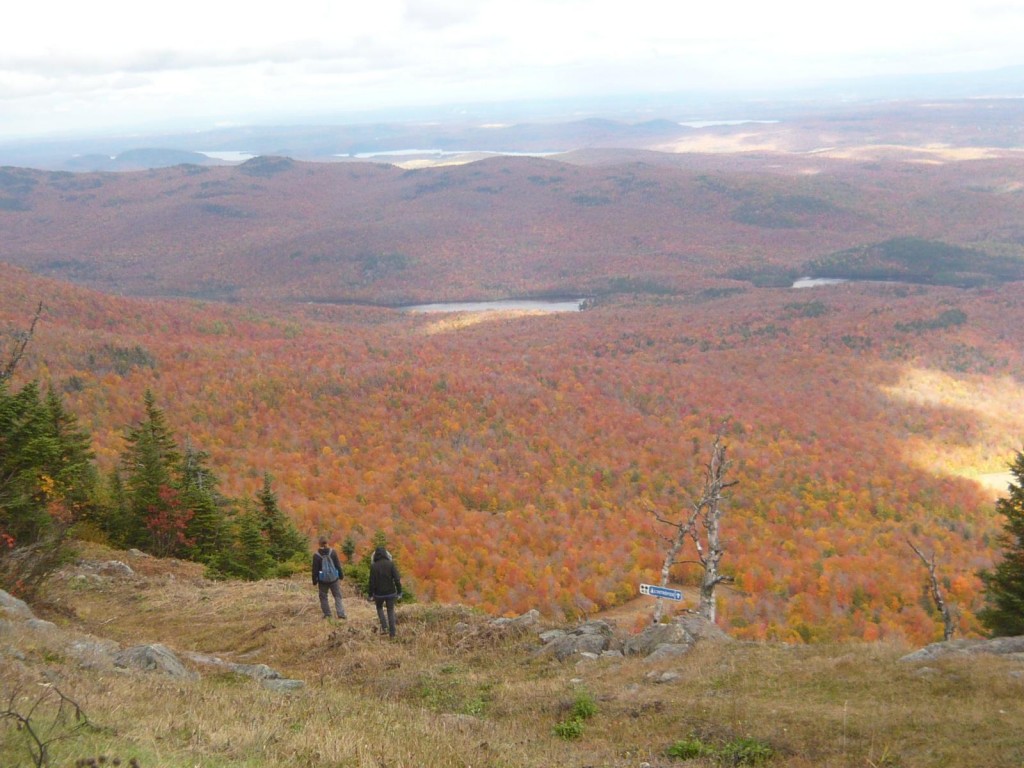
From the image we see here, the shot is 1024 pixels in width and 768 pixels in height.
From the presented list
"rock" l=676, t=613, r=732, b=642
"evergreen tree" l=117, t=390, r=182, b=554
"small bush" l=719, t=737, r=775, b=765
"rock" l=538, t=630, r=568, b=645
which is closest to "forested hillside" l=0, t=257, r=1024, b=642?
"evergreen tree" l=117, t=390, r=182, b=554

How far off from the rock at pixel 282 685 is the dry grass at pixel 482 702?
196 mm

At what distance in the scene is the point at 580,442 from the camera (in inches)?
1896

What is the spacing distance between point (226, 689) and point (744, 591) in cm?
2706

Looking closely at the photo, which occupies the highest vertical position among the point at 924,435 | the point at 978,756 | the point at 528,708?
the point at 978,756

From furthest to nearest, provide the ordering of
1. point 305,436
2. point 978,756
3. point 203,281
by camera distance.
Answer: point 203,281
point 305,436
point 978,756

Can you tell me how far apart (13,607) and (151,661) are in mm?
2661

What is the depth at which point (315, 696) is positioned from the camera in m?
9.42

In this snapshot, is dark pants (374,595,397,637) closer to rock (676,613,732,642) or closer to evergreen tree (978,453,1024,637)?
rock (676,613,732,642)

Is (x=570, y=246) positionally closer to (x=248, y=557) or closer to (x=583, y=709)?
(x=248, y=557)

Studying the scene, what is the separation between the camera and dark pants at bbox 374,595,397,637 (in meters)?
13.0

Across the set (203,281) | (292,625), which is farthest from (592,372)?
(203,281)

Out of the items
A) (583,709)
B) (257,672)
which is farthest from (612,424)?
(583,709)

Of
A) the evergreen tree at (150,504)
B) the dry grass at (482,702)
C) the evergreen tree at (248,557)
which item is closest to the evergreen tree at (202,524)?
the evergreen tree at (150,504)

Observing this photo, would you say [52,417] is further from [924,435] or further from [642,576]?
[924,435]
